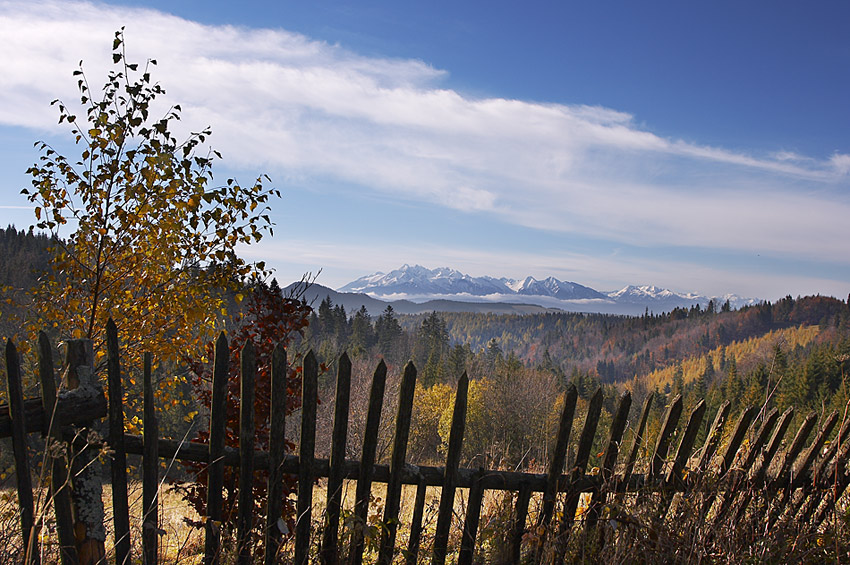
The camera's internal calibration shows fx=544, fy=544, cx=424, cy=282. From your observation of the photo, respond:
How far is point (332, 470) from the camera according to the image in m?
3.22

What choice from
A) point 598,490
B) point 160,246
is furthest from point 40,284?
point 598,490

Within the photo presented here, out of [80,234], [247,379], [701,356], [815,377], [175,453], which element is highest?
[80,234]

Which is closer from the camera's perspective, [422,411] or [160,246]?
[160,246]

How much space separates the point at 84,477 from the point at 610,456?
321 centimetres

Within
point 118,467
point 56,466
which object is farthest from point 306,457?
point 56,466

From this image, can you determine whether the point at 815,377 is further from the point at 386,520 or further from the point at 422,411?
the point at 386,520

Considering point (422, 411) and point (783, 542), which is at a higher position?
point (783, 542)

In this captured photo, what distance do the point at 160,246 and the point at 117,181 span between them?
661 mm

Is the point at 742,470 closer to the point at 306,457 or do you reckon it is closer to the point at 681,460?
the point at 681,460

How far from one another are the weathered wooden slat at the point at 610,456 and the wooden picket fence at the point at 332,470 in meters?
0.01

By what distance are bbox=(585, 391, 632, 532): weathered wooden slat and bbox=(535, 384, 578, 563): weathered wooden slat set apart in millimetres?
266

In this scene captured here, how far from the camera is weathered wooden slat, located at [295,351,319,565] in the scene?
3111 millimetres

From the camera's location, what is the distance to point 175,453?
307cm

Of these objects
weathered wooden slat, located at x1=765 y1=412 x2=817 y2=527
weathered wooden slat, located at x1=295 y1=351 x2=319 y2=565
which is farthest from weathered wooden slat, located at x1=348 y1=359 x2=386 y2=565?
weathered wooden slat, located at x1=765 y1=412 x2=817 y2=527
